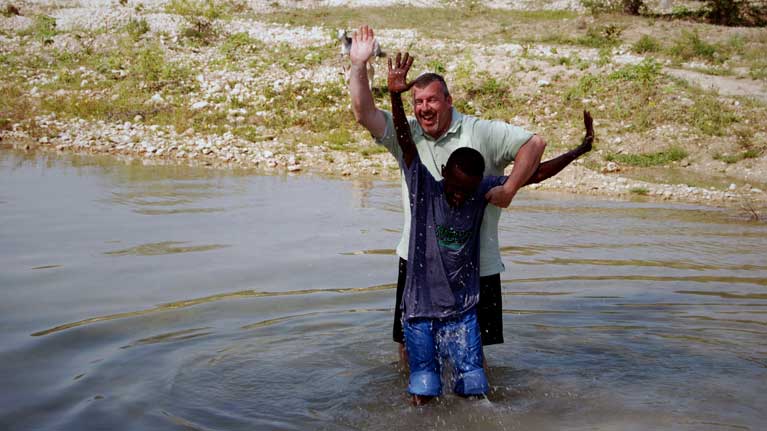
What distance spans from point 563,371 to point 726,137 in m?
9.60

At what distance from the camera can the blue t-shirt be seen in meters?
3.71

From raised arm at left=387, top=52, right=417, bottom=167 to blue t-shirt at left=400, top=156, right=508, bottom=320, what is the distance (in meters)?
0.06

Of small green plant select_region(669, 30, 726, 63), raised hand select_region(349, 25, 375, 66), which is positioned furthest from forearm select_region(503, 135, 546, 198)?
small green plant select_region(669, 30, 726, 63)

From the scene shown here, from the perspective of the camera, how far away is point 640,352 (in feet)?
16.7

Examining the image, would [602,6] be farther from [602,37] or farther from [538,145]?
[538,145]

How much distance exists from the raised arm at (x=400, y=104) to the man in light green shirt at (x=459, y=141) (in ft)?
0.29

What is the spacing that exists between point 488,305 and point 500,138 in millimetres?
823

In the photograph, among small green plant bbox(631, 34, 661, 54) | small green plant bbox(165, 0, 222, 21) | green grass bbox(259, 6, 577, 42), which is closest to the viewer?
small green plant bbox(631, 34, 661, 54)

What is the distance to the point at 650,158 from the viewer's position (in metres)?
12.7

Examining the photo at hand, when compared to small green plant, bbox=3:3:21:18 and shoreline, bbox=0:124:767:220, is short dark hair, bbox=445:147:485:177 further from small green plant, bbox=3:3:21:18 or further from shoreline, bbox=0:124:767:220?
small green plant, bbox=3:3:21:18

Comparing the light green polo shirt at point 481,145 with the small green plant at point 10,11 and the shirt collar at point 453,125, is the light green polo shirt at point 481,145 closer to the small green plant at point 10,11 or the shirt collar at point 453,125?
the shirt collar at point 453,125

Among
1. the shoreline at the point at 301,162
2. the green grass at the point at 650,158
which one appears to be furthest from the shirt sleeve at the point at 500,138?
the green grass at the point at 650,158

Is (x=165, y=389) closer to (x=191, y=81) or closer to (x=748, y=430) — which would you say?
(x=748, y=430)

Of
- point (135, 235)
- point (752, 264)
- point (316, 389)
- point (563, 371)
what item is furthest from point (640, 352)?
point (135, 235)
